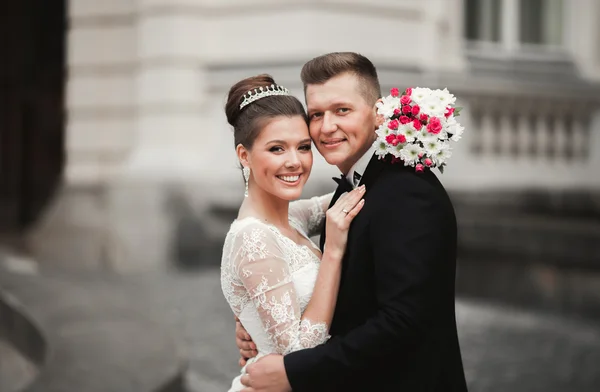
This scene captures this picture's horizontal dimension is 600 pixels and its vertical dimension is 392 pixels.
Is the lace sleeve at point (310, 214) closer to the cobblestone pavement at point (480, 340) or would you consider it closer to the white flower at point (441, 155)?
the white flower at point (441, 155)

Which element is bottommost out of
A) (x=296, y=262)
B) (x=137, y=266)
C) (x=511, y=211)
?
(x=137, y=266)

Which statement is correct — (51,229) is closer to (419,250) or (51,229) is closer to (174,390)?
(174,390)

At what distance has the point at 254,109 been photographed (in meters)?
2.64

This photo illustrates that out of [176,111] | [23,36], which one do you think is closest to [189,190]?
[176,111]

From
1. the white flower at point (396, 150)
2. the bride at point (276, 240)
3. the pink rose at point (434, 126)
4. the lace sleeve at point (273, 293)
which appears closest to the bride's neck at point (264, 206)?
the bride at point (276, 240)

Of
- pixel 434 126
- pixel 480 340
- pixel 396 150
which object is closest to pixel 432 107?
pixel 434 126

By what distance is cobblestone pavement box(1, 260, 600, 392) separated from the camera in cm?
538

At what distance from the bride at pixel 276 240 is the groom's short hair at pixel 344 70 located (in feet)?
0.49

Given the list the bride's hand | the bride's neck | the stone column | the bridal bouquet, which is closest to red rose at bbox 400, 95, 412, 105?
the bridal bouquet

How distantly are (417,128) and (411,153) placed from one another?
8 cm

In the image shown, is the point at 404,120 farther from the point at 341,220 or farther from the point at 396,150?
the point at 341,220

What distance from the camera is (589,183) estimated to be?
32.2 feet

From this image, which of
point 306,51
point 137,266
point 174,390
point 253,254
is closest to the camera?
point 253,254

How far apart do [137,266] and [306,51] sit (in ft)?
10.0
